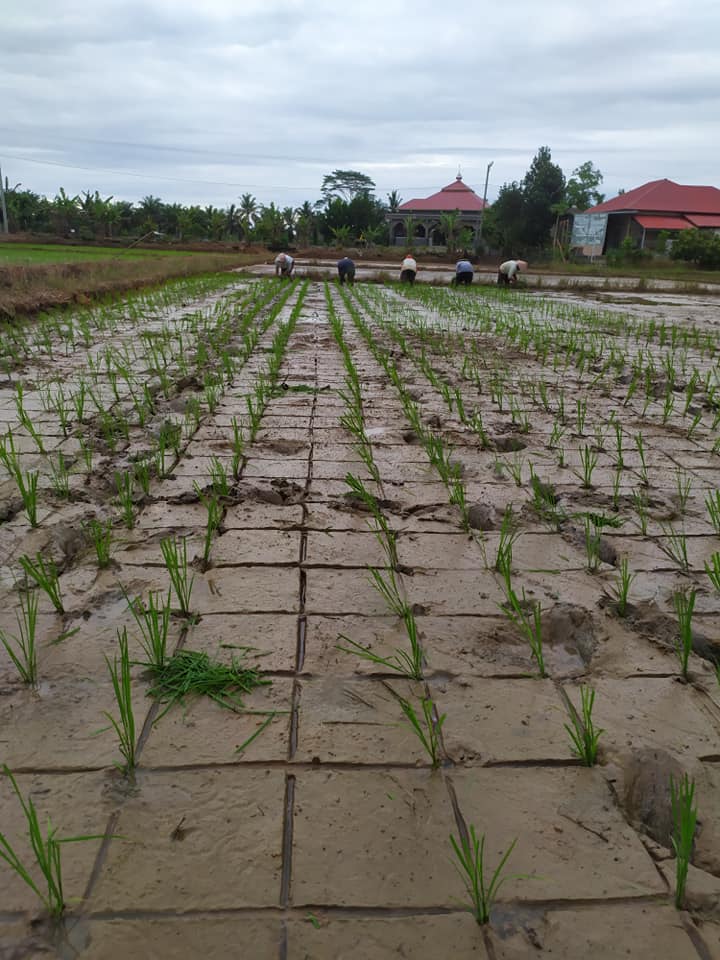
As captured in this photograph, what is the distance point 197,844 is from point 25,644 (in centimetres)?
80

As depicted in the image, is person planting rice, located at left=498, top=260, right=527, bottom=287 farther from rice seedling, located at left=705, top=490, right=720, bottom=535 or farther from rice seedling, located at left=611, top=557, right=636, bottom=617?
rice seedling, located at left=611, top=557, right=636, bottom=617

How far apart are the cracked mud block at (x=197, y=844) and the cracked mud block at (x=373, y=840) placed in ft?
0.17

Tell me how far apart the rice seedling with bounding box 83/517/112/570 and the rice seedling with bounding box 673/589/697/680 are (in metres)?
1.64

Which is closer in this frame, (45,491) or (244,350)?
(45,491)

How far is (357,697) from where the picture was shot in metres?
1.60

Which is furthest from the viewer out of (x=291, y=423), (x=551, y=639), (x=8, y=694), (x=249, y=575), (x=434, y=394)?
(x=434, y=394)

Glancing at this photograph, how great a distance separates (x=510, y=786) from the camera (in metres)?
1.35

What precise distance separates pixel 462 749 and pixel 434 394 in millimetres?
3585

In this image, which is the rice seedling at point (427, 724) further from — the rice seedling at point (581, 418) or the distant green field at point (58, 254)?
the distant green field at point (58, 254)

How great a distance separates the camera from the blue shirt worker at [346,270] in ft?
52.1

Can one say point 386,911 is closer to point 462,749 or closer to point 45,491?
point 462,749

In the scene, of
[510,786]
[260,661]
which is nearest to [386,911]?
[510,786]

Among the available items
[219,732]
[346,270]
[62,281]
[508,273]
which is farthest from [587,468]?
[508,273]

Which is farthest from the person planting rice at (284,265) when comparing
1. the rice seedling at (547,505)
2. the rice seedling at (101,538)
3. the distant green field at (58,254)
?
the rice seedling at (101,538)
